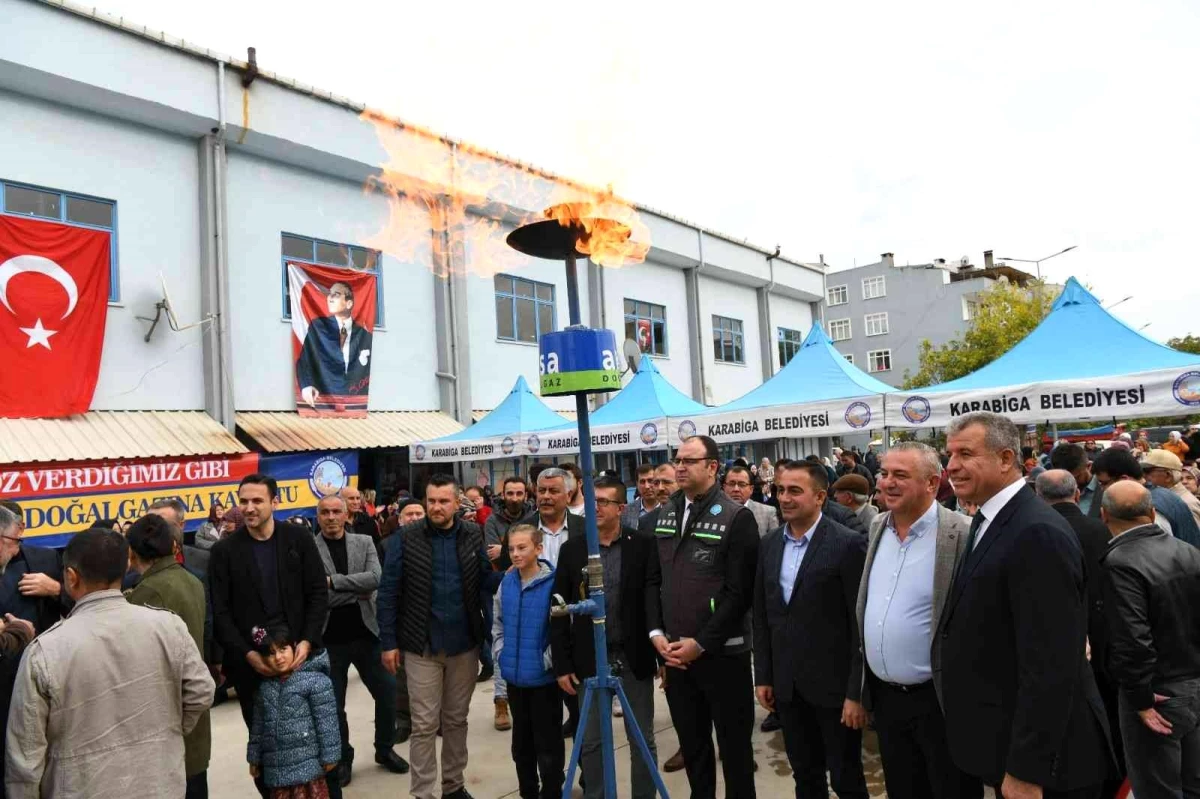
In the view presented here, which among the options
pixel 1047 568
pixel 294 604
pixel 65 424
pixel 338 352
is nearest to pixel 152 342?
pixel 65 424

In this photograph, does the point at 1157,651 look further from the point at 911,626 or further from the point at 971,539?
the point at 971,539

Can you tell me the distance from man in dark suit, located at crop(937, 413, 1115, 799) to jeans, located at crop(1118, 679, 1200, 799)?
126 centimetres

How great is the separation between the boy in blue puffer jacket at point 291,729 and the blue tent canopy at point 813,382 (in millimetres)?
8152

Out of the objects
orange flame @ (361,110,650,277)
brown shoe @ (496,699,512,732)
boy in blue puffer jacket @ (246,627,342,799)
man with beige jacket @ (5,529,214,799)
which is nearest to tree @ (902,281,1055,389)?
brown shoe @ (496,699,512,732)

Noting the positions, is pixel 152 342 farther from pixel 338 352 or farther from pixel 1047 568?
pixel 1047 568

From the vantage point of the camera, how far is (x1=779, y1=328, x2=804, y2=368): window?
100ft

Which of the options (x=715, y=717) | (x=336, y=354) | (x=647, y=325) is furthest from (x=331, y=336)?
(x=715, y=717)

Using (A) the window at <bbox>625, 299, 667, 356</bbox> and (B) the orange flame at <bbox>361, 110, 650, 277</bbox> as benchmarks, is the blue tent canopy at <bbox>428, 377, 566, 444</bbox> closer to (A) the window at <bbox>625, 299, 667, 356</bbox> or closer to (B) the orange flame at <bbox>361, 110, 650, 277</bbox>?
(B) the orange flame at <bbox>361, 110, 650, 277</bbox>

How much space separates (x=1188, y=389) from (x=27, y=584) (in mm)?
9387

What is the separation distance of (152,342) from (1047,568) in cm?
1441

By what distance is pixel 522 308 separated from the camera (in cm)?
2034

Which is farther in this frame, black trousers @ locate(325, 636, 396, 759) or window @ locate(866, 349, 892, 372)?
window @ locate(866, 349, 892, 372)

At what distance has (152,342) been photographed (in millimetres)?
13555

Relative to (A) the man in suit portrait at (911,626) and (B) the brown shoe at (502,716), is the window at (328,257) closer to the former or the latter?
(B) the brown shoe at (502,716)
